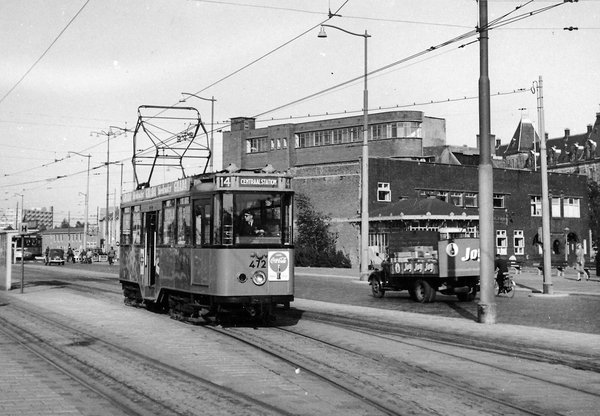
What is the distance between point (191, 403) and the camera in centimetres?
822

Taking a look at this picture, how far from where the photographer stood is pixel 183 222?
16.8 meters

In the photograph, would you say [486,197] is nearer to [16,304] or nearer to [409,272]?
[409,272]

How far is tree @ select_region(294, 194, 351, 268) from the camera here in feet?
189

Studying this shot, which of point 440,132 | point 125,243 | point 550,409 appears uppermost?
point 440,132

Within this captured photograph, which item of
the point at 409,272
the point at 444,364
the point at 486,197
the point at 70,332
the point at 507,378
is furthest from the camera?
the point at 409,272

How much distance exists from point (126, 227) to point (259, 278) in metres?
7.48

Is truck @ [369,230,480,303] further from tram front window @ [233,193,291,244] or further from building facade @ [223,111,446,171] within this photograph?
building facade @ [223,111,446,171]

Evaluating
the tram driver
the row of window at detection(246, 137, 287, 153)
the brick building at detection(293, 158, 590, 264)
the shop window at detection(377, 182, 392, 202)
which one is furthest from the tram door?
the row of window at detection(246, 137, 287, 153)

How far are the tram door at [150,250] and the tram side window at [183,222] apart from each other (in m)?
1.88

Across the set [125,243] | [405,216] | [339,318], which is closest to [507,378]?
[339,318]

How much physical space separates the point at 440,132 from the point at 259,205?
6656cm

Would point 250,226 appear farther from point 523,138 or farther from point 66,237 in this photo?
point 66,237

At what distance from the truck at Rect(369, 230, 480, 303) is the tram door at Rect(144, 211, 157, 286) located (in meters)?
8.60

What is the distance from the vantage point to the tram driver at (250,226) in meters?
15.4
